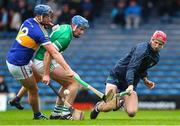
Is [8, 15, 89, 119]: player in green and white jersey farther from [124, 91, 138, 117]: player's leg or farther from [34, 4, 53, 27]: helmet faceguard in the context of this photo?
[124, 91, 138, 117]: player's leg

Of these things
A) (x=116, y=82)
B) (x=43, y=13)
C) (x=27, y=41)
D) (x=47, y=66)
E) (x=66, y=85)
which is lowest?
(x=116, y=82)

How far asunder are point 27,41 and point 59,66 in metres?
0.90

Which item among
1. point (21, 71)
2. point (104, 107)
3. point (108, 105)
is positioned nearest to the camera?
point (21, 71)

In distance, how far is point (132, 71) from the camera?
1495cm

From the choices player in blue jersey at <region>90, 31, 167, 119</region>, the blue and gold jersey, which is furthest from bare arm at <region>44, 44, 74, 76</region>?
player in blue jersey at <region>90, 31, 167, 119</region>

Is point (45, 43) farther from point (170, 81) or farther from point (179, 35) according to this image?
point (179, 35)

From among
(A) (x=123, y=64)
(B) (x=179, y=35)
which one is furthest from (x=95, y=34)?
(A) (x=123, y=64)

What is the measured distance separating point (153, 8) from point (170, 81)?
4350 millimetres

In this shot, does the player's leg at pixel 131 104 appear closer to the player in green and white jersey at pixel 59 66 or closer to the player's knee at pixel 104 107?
the player's knee at pixel 104 107

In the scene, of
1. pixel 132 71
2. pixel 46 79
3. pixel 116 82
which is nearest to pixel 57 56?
pixel 46 79

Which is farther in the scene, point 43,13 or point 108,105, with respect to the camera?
point 108,105

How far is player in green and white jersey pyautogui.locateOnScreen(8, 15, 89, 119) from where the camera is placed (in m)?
15.0

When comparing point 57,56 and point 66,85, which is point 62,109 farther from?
point 57,56

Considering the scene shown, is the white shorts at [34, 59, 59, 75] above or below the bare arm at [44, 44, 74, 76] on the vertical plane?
below
